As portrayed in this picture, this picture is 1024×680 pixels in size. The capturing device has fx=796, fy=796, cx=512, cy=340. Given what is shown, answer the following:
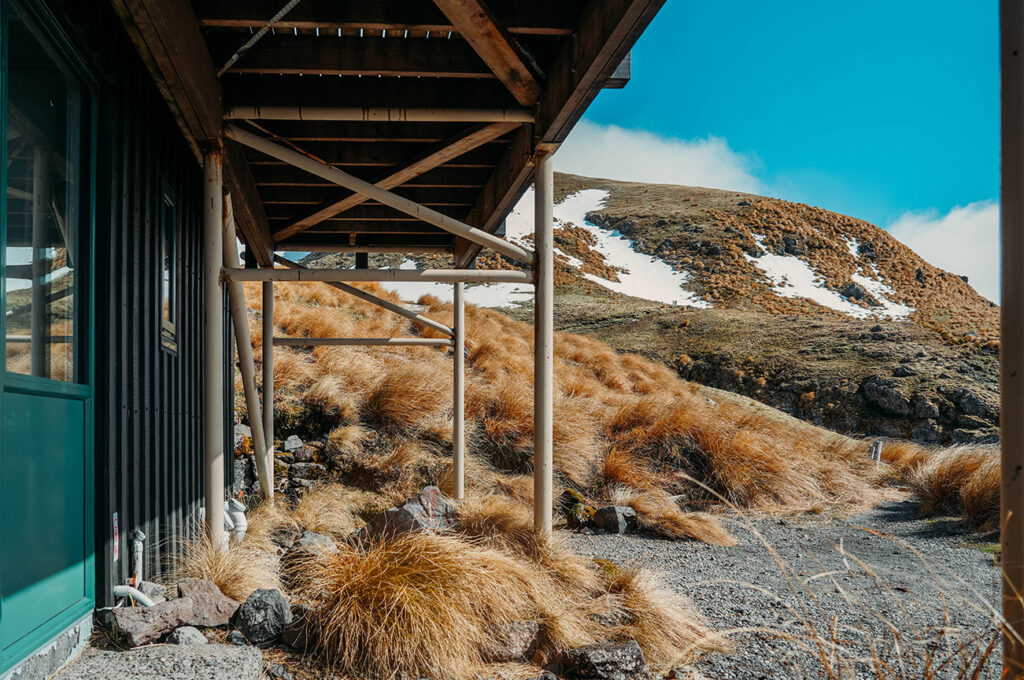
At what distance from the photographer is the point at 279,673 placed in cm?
347

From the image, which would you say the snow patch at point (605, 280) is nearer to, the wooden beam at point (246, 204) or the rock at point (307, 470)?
the rock at point (307, 470)

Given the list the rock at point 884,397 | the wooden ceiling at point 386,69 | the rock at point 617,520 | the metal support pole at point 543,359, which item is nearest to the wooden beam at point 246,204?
the wooden ceiling at point 386,69

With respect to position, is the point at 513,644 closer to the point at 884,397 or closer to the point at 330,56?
the point at 330,56

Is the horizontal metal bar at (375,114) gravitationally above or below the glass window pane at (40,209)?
above

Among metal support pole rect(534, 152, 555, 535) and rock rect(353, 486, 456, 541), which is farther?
rock rect(353, 486, 456, 541)

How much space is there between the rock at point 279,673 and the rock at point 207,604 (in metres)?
0.42

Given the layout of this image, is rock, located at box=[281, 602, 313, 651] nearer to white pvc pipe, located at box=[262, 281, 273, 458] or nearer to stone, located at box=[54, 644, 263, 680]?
stone, located at box=[54, 644, 263, 680]

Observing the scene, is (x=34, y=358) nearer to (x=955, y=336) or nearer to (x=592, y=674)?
(x=592, y=674)

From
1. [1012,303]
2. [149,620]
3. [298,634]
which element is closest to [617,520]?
[298,634]

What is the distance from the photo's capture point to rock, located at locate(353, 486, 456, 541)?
5.62m

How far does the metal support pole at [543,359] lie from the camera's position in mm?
5156

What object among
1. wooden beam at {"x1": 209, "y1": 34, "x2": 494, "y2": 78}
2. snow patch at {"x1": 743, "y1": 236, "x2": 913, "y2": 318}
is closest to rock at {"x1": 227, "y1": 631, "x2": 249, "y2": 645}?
wooden beam at {"x1": 209, "y1": 34, "x2": 494, "y2": 78}

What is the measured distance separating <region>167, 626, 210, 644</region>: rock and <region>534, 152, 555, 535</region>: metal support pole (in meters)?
2.27

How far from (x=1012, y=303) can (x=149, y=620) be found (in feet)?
11.0
